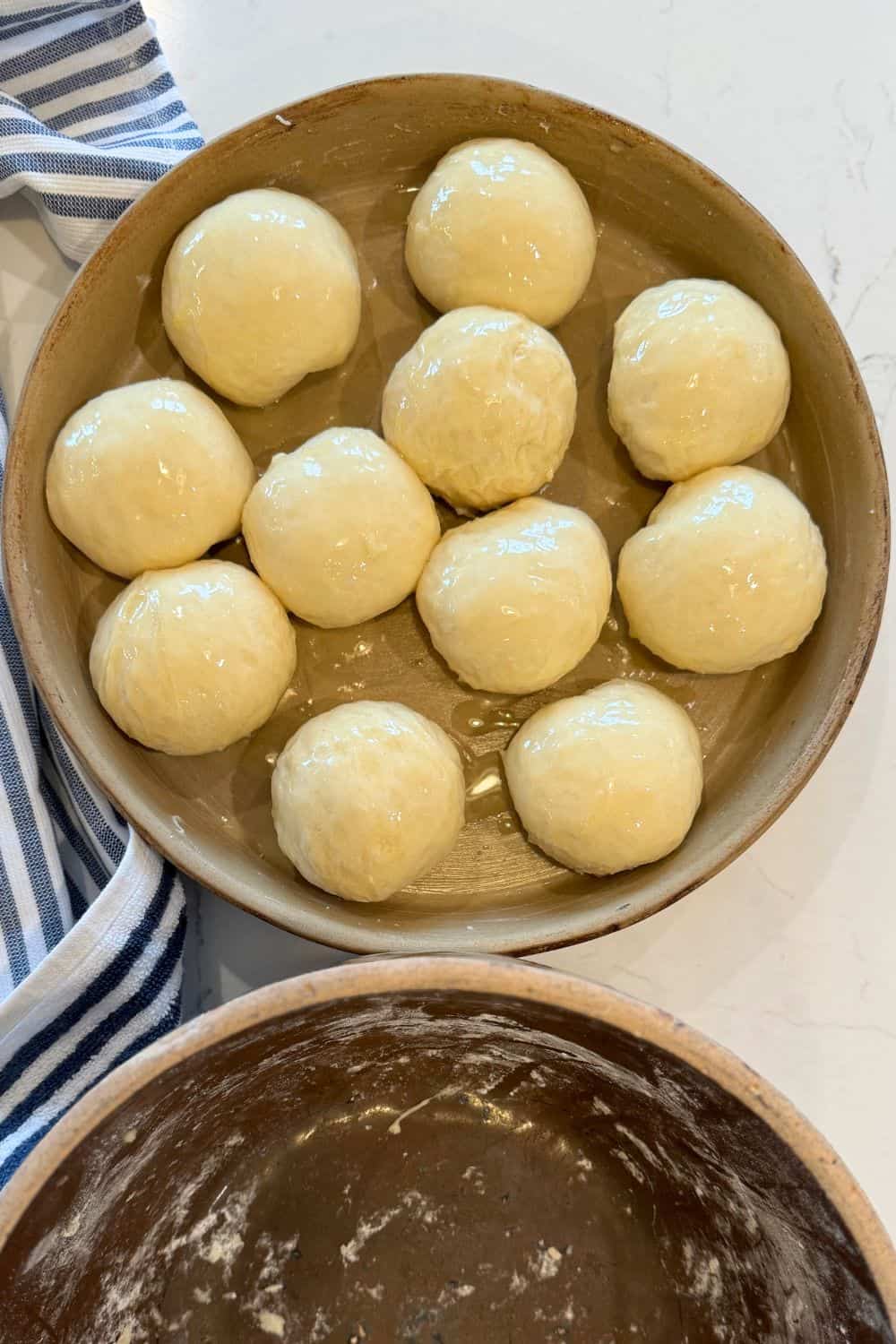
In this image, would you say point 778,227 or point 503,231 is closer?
point 503,231

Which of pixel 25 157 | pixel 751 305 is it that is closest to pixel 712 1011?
pixel 751 305

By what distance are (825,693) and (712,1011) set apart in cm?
29

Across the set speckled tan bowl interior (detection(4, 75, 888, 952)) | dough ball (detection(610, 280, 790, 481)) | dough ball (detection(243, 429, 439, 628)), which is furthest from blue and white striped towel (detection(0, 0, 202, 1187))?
dough ball (detection(610, 280, 790, 481))

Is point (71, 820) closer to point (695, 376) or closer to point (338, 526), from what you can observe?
point (338, 526)

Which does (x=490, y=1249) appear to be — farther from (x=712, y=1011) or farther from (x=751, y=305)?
(x=751, y=305)

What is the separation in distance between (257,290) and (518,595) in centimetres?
30

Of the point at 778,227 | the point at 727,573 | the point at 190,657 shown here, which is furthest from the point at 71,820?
the point at 778,227

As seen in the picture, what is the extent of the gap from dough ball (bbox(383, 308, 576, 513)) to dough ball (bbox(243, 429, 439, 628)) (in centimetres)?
3

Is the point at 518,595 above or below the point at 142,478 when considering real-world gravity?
below

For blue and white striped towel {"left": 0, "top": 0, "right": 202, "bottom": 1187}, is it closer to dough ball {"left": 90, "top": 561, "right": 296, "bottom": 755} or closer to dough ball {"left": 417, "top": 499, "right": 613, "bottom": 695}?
dough ball {"left": 90, "top": 561, "right": 296, "bottom": 755}

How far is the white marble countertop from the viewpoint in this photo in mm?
899

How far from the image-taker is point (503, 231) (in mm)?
812

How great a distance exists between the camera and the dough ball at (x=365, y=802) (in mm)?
770

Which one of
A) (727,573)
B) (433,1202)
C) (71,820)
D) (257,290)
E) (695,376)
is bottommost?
(433,1202)
